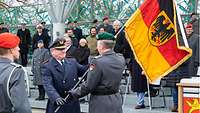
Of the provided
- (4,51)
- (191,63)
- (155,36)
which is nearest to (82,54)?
(191,63)

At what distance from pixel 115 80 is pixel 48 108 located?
1.15 metres

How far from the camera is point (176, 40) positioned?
25.8ft

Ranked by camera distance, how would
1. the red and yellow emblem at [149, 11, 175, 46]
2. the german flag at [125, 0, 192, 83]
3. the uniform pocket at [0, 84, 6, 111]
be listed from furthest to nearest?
1. the red and yellow emblem at [149, 11, 175, 46]
2. the german flag at [125, 0, 192, 83]
3. the uniform pocket at [0, 84, 6, 111]

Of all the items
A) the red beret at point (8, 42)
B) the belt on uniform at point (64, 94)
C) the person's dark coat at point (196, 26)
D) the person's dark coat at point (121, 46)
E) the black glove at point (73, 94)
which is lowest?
the belt on uniform at point (64, 94)

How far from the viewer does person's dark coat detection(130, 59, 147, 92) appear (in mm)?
10625

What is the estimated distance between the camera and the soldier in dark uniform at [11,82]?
16.2ft

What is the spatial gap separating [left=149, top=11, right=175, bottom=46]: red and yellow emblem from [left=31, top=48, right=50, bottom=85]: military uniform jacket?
537 cm

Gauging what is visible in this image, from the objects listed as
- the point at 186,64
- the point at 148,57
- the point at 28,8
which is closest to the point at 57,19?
the point at 28,8

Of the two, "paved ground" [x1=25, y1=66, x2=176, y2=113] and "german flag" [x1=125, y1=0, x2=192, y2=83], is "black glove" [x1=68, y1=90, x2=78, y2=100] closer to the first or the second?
"german flag" [x1=125, y1=0, x2=192, y2=83]

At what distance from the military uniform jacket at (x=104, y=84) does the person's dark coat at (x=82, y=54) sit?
5.43m

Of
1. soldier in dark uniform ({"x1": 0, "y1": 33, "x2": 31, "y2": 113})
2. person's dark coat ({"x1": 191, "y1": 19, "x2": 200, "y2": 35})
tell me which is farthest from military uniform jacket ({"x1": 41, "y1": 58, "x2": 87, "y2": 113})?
person's dark coat ({"x1": 191, "y1": 19, "x2": 200, "y2": 35})

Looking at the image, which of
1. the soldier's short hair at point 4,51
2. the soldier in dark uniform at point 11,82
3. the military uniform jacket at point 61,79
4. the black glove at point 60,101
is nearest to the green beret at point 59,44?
the military uniform jacket at point 61,79

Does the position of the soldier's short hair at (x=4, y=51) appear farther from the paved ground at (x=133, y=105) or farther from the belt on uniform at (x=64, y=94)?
the paved ground at (x=133, y=105)

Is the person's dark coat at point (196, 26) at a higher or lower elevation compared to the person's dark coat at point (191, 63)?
higher
